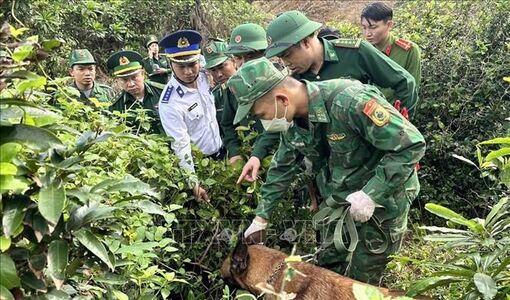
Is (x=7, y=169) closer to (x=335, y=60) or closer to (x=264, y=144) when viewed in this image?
(x=264, y=144)

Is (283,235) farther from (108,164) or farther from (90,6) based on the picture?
(90,6)

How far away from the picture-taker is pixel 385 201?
334 cm

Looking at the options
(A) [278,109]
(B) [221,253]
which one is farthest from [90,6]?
(A) [278,109]

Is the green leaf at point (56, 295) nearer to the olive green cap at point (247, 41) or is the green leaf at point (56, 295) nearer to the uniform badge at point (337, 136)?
the uniform badge at point (337, 136)

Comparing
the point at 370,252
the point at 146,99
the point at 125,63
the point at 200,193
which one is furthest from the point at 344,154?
the point at 125,63

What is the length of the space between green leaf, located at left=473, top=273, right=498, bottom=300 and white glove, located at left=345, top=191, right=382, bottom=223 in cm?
80

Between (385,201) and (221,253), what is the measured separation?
126 cm

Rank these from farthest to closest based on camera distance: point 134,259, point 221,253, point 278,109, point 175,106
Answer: point 175,106 < point 221,253 < point 278,109 < point 134,259

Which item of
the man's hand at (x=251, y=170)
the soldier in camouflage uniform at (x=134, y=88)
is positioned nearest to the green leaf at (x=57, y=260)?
the man's hand at (x=251, y=170)

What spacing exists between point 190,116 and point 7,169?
3.01 meters

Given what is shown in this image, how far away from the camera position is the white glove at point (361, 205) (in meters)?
3.17

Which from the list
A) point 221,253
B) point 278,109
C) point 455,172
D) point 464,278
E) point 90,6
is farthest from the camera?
point 90,6

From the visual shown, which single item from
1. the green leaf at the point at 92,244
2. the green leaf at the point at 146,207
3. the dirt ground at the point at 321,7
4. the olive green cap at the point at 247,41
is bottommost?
the dirt ground at the point at 321,7

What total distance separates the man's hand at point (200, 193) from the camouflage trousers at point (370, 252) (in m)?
0.85
